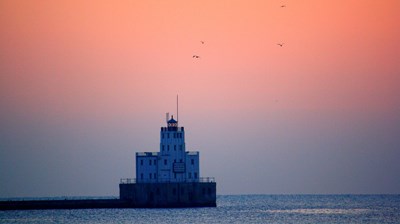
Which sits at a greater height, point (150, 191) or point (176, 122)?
point (176, 122)

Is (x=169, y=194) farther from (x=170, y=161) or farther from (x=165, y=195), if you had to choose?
(x=170, y=161)

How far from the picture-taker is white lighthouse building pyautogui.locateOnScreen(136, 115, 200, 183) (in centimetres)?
13675

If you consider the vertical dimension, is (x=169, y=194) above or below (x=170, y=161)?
below

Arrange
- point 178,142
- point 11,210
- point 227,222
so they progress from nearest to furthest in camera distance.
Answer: point 227,222 < point 178,142 < point 11,210

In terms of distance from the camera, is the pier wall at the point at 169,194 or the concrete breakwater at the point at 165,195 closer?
the pier wall at the point at 169,194

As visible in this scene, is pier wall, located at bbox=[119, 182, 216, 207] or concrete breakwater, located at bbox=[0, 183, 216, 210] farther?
concrete breakwater, located at bbox=[0, 183, 216, 210]

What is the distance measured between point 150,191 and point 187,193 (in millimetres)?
4617

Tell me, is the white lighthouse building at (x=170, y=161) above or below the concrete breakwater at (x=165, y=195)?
above

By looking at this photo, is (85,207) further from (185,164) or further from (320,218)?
(320,218)

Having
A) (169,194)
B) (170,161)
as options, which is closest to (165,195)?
(169,194)

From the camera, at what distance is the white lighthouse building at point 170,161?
449ft

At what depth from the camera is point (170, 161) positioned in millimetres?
136500

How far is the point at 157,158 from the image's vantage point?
137 metres

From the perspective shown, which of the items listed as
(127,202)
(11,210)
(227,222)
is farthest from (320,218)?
(11,210)
